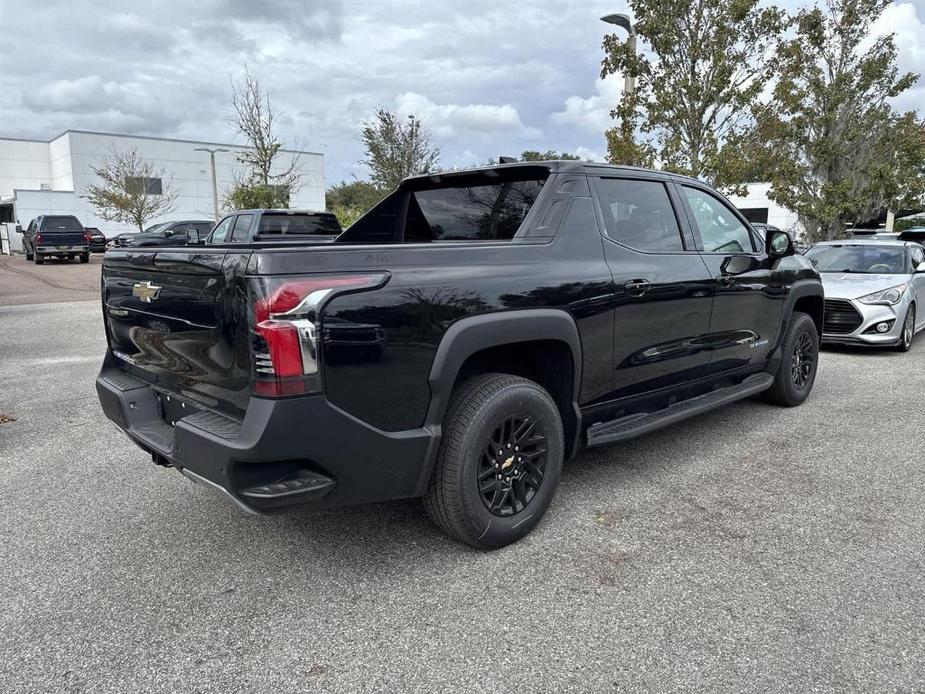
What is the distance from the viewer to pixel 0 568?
9.81ft

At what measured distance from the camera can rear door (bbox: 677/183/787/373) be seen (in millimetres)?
4250

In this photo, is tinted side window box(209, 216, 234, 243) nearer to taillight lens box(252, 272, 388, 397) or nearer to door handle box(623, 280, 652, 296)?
door handle box(623, 280, 652, 296)

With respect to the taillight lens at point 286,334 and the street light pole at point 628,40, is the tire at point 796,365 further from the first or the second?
the street light pole at point 628,40

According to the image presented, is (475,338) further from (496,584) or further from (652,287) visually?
(652,287)

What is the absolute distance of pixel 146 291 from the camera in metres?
3.00

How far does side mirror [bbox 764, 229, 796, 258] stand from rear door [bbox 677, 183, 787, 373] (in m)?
0.06

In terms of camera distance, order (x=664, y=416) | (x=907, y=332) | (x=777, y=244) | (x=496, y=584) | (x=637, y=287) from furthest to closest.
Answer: (x=907, y=332) → (x=777, y=244) → (x=664, y=416) → (x=637, y=287) → (x=496, y=584)

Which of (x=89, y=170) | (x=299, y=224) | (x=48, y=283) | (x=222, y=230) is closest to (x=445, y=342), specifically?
(x=299, y=224)

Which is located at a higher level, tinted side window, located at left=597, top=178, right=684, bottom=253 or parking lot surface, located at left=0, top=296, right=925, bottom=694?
tinted side window, located at left=597, top=178, right=684, bottom=253

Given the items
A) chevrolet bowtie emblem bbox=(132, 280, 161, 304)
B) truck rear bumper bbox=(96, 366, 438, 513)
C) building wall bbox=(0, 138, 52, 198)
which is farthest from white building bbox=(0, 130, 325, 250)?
truck rear bumper bbox=(96, 366, 438, 513)

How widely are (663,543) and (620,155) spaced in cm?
1104

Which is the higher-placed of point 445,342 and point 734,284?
point 734,284

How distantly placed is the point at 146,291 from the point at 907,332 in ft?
28.1

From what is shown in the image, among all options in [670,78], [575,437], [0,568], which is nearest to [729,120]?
[670,78]
